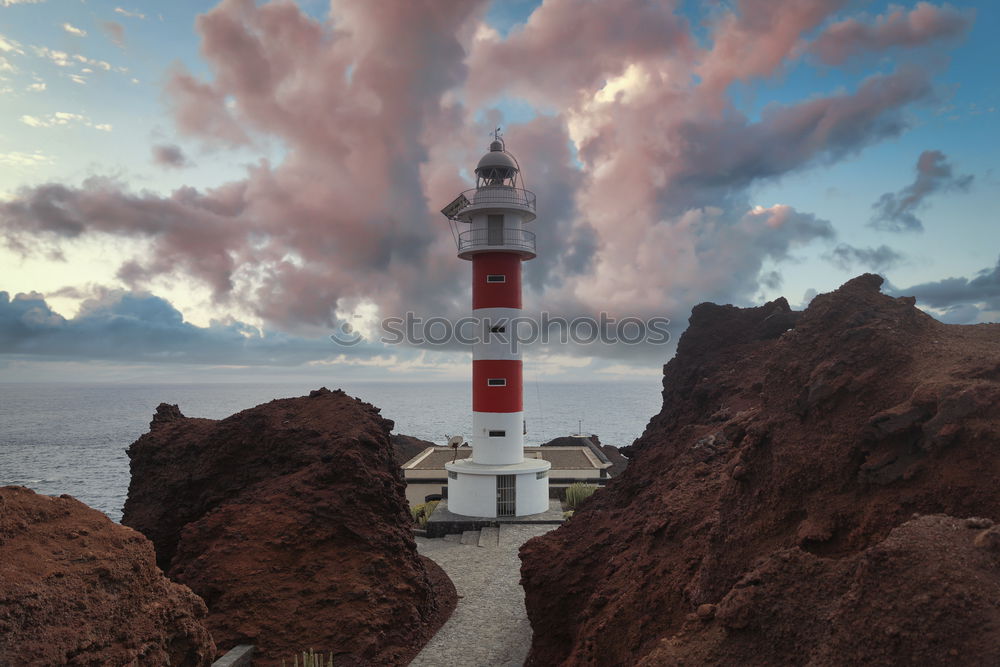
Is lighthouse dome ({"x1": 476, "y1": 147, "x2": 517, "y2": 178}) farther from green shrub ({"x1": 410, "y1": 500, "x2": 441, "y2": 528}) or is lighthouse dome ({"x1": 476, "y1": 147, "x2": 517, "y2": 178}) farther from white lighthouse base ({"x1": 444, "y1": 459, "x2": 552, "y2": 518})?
green shrub ({"x1": 410, "y1": 500, "x2": 441, "y2": 528})

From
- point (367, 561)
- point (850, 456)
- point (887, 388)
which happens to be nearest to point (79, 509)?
point (367, 561)

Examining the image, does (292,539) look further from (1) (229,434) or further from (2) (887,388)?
(2) (887,388)

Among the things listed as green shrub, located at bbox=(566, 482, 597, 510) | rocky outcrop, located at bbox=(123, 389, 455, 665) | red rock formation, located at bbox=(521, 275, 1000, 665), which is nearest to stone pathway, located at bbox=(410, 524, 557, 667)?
rocky outcrop, located at bbox=(123, 389, 455, 665)

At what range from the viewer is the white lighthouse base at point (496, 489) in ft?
74.3

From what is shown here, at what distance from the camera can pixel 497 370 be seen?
23.0m

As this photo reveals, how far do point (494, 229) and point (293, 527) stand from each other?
45.7ft

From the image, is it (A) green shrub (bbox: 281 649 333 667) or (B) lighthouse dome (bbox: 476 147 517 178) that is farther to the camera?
(B) lighthouse dome (bbox: 476 147 517 178)

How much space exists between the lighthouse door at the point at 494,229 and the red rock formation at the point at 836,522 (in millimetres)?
14498

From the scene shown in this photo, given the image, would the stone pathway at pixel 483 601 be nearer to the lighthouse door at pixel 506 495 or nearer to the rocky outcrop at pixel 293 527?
the rocky outcrop at pixel 293 527

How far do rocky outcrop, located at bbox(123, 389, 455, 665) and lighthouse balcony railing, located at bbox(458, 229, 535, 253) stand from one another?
375 inches

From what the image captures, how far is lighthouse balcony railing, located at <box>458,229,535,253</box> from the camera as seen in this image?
75.3 feet

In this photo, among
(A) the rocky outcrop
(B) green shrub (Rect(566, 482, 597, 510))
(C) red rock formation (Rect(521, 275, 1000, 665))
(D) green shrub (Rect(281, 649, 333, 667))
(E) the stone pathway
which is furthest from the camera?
(B) green shrub (Rect(566, 482, 597, 510))

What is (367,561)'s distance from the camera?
12.2m

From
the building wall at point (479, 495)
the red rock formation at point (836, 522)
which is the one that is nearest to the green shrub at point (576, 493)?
the building wall at point (479, 495)
